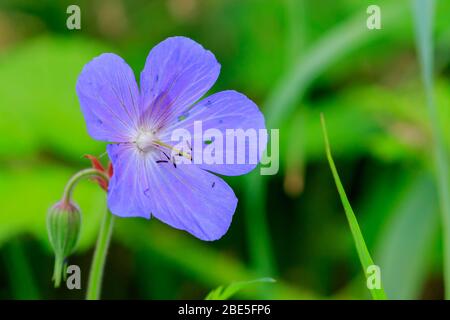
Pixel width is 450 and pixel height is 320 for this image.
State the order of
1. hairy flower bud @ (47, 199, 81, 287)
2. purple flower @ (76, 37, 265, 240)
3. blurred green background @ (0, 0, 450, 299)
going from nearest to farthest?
purple flower @ (76, 37, 265, 240)
hairy flower bud @ (47, 199, 81, 287)
blurred green background @ (0, 0, 450, 299)

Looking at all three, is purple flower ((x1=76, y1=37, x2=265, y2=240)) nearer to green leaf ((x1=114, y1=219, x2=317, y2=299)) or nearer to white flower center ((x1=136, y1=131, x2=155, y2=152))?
white flower center ((x1=136, y1=131, x2=155, y2=152))

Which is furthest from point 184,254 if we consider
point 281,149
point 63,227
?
point 63,227

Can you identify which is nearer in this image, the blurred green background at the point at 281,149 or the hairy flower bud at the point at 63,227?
the hairy flower bud at the point at 63,227

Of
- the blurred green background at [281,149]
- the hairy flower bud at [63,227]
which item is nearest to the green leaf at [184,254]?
the blurred green background at [281,149]

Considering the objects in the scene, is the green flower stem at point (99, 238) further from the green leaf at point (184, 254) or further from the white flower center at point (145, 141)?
the green leaf at point (184, 254)

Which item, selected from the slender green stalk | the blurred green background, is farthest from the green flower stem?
the blurred green background

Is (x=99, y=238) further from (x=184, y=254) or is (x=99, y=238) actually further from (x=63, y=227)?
(x=184, y=254)
